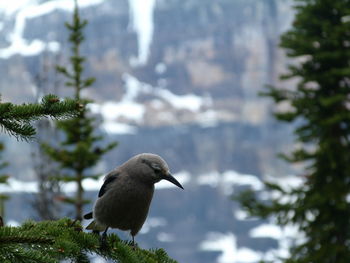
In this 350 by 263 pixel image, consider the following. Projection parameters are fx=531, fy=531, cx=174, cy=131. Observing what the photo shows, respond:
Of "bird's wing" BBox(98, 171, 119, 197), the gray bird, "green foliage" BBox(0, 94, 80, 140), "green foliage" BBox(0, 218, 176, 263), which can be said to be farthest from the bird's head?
"green foliage" BBox(0, 94, 80, 140)

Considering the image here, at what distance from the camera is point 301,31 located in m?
14.3

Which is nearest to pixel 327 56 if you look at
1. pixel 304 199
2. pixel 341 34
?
pixel 341 34

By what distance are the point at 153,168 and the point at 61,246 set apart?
4.05 feet

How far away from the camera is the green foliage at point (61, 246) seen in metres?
2.35

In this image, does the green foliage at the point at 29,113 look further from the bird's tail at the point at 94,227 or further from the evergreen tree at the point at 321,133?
the evergreen tree at the point at 321,133

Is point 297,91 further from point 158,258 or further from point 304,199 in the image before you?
point 158,258

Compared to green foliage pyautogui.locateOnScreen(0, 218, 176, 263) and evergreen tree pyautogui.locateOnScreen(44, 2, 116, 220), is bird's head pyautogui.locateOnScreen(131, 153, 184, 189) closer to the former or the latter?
green foliage pyautogui.locateOnScreen(0, 218, 176, 263)

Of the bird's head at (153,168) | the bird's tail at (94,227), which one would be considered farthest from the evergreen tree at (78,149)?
the bird's head at (153,168)

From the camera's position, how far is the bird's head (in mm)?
3879

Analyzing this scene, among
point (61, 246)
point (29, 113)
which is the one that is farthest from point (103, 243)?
point (29, 113)

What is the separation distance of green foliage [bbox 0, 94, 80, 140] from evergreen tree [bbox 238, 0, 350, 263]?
1040 centimetres

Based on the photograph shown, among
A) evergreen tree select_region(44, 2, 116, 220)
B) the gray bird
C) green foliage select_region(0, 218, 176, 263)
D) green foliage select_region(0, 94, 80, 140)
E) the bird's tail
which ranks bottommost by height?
green foliage select_region(0, 218, 176, 263)

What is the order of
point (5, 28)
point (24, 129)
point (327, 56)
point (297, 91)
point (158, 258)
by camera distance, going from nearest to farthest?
point (24, 129) < point (158, 258) < point (327, 56) < point (297, 91) < point (5, 28)

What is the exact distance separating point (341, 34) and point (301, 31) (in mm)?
1315
